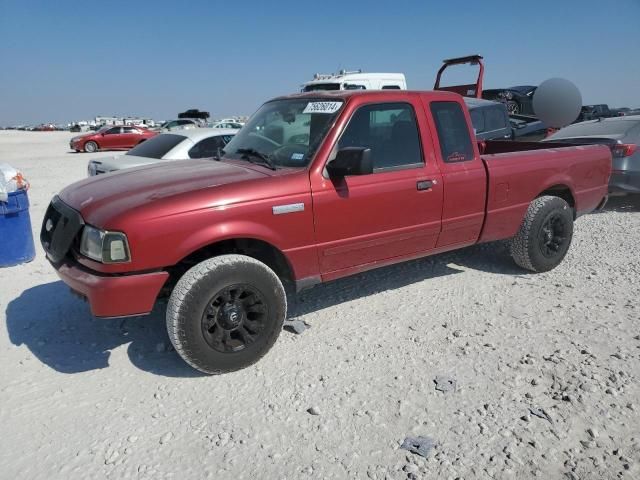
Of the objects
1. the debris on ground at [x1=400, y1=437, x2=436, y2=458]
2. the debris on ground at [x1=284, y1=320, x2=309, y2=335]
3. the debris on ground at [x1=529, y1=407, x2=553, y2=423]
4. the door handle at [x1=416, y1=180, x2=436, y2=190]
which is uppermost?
the door handle at [x1=416, y1=180, x2=436, y2=190]

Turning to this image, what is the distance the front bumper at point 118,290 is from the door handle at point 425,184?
2.10 meters

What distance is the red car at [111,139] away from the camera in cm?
2639

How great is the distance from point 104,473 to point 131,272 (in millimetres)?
1125

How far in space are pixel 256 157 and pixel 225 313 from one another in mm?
1349

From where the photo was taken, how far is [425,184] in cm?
404

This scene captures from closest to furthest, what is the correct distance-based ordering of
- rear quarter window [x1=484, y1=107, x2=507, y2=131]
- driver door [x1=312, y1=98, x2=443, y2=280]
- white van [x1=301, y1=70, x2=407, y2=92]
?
driver door [x1=312, y1=98, x2=443, y2=280] < rear quarter window [x1=484, y1=107, x2=507, y2=131] < white van [x1=301, y1=70, x2=407, y2=92]

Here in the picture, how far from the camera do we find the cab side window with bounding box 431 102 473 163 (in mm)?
4262

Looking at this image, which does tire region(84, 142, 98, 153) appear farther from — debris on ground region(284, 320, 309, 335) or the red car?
debris on ground region(284, 320, 309, 335)

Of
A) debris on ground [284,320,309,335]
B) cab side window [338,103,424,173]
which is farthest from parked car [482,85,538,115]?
debris on ground [284,320,309,335]

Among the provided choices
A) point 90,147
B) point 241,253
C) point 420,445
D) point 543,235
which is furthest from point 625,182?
point 90,147

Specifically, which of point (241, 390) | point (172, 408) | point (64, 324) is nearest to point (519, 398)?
point (241, 390)

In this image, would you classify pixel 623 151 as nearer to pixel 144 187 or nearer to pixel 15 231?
pixel 144 187

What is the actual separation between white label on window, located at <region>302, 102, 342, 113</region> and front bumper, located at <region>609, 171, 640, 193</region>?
576 cm

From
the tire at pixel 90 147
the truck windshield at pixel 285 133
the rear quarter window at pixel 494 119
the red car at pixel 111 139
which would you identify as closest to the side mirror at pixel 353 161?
the truck windshield at pixel 285 133
